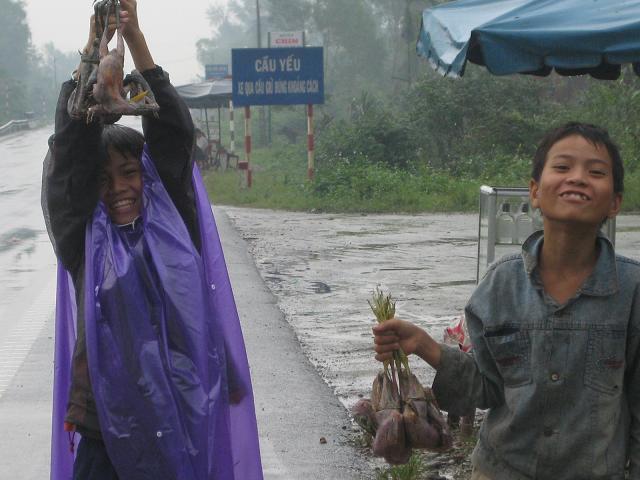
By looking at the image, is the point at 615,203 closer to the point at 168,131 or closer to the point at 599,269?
the point at 599,269

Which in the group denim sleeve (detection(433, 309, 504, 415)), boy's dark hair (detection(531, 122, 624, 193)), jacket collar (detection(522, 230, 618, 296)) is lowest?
denim sleeve (detection(433, 309, 504, 415))

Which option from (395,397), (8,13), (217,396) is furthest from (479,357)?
(8,13)

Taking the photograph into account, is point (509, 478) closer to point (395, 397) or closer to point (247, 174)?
point (395, 397)

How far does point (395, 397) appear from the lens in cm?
294

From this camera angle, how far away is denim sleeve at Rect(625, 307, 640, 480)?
7.57 feet

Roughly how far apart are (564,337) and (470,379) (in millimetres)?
251

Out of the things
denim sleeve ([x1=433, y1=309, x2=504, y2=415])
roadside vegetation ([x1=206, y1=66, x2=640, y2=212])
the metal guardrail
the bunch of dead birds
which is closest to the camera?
denim sleeve ([x1=433, y1=309, x2=504, y2=415])

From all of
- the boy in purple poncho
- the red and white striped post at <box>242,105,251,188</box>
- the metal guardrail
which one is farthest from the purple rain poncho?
the metal guardrail

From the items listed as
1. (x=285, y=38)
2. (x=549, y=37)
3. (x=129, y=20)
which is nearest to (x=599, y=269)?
(x=129, y=20)

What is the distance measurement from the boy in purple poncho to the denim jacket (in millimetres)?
884

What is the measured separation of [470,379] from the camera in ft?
8.05

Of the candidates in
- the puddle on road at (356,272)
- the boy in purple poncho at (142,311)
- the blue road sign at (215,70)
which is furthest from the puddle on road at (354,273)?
the blue road sign at (215,70)

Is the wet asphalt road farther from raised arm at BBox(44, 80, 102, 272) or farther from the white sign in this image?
the white sign

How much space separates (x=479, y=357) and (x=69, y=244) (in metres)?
1.25
